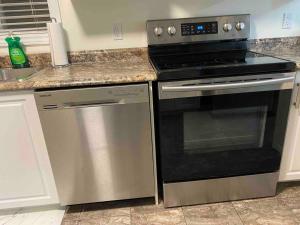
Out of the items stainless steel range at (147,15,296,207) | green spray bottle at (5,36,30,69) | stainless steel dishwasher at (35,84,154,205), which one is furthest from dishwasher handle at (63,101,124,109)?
green spray bottle at (5,36,30,69)

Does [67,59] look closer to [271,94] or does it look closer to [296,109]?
[271,94]

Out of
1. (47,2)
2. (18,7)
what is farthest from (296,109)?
(18,7)

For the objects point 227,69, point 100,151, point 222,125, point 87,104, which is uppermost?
point 227,69

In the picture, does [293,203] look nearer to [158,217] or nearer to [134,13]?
[158,217]

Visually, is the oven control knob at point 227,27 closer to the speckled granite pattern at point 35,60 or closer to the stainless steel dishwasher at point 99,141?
the stainless steel dishwasher at point 99,141

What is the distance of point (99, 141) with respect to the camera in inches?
56.6

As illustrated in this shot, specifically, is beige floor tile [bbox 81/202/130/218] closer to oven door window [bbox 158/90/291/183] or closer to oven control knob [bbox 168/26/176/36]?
oven door window [bbox 158/90/291/183]

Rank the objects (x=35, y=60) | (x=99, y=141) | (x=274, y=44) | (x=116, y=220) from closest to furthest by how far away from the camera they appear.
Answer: (x=99, y=141) → (x=116, y=220) → (x=35, y=60) → (x=274, y=44)

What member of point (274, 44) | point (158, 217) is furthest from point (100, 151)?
point (274, 44)

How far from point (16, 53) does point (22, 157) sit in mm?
814

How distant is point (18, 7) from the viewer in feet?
6.12

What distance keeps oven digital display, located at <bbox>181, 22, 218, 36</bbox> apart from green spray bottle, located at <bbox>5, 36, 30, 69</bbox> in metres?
1.23

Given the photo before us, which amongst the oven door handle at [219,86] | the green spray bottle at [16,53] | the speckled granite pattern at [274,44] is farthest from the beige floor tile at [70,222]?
the speckled granite pattern at [274,44]

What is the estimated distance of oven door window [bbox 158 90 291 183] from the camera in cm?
140
